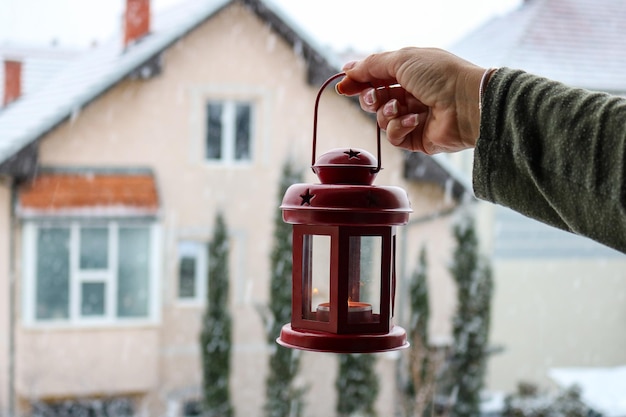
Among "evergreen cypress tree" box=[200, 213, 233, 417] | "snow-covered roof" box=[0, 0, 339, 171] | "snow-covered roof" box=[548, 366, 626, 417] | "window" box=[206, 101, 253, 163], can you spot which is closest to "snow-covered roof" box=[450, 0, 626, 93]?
"snow-covered roof" box=[0, 0, 339, 171]

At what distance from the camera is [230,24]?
6930 millimetres

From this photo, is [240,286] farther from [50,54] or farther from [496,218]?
[50,54]

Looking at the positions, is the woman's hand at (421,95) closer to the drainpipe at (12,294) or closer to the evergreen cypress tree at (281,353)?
the evergreen cypress tree at (281,353)

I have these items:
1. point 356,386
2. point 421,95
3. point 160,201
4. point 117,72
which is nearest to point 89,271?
point 160,201

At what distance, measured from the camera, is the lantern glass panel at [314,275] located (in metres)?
1.29

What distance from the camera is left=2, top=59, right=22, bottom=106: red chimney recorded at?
816cm

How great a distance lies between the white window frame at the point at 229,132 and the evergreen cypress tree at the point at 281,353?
923 millimetres

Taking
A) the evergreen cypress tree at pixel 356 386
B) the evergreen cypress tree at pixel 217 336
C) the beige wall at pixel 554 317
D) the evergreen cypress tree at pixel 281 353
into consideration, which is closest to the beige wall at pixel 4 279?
the evergreen cypress tree at pixel 217 336

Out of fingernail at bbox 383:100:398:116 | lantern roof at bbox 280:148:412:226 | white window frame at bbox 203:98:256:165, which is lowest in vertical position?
lantern roof at bbox 280:148:412:226

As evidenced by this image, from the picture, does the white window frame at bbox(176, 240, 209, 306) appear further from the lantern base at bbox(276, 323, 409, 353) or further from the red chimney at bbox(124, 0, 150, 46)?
the lantern base at bbox(276, 323, 409, 353)

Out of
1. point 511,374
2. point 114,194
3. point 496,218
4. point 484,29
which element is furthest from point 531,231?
point 114,194

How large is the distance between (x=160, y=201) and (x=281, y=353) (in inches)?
63.1

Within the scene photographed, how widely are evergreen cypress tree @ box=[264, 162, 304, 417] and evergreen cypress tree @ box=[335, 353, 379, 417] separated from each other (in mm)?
322

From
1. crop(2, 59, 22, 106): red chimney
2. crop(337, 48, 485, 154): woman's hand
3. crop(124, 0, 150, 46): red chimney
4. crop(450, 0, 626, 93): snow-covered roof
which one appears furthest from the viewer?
crop(450, 0, 626, 93): snow-covered roof
